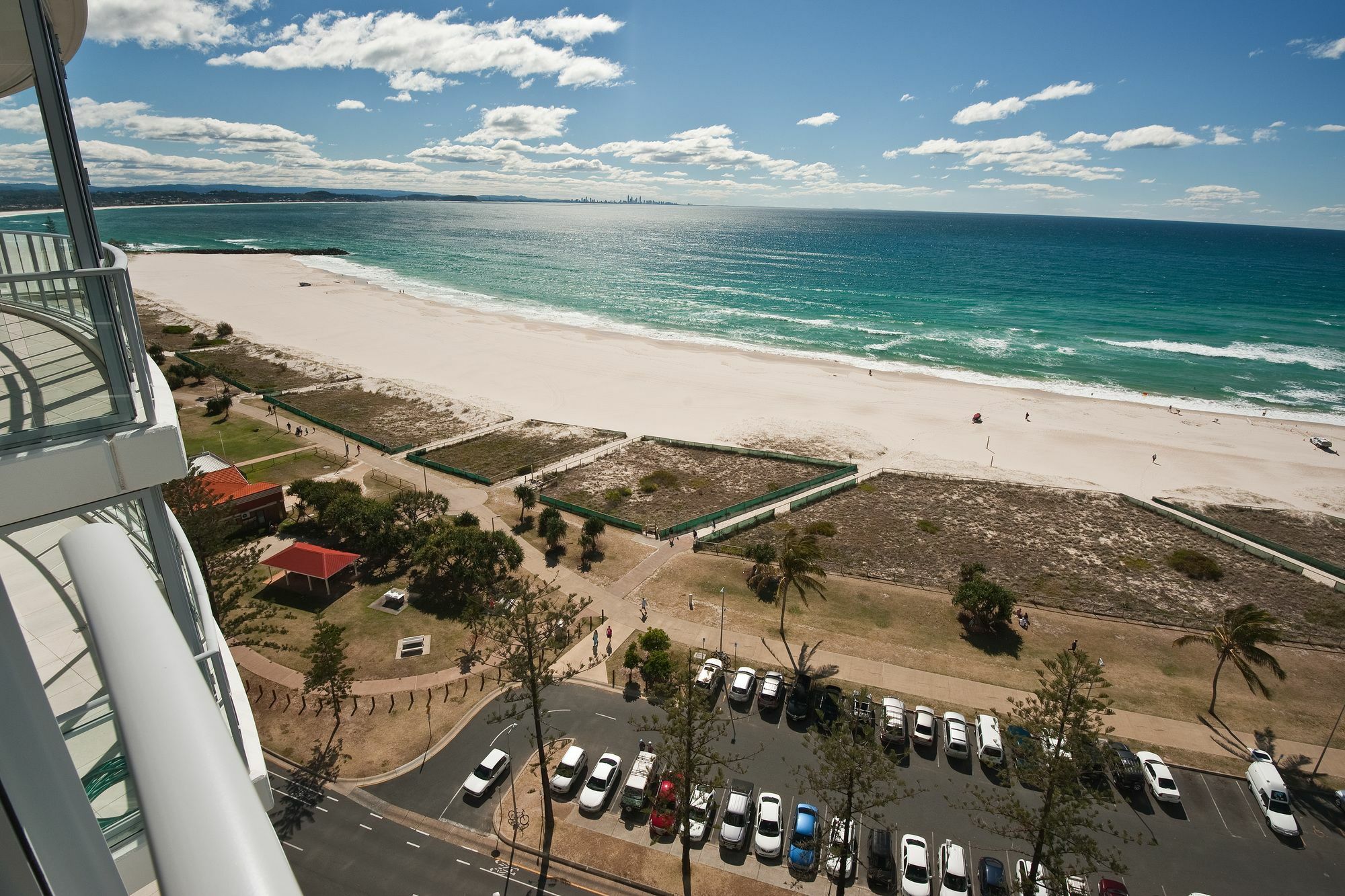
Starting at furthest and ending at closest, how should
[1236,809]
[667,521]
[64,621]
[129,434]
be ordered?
[667,521]
[1236,809]
[64,621]
[129,434]

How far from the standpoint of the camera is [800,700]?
25906mm

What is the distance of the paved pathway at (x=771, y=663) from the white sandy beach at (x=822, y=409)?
77.6 feet

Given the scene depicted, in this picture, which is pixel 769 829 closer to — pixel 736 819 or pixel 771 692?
pixel 736 819

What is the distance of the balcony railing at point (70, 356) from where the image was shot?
3789mm

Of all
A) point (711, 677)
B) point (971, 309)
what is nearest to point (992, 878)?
point (711, 677)

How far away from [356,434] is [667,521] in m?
26.5

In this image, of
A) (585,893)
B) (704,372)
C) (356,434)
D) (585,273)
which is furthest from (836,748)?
(585,273)

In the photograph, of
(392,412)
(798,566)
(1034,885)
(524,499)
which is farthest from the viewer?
(392,412)

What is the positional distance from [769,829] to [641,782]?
4.22 meters

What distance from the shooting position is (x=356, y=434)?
51281 millimetres

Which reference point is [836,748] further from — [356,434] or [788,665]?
[356,434]

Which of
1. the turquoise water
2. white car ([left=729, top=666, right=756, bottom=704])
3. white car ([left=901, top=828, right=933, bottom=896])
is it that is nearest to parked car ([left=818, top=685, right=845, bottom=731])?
white car ([left=729, top=666, right=756, bottom=704])

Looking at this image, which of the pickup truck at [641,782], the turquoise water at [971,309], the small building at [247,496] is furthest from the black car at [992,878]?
the turquoise water at [971,309]

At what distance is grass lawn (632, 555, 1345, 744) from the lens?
26.9 m
